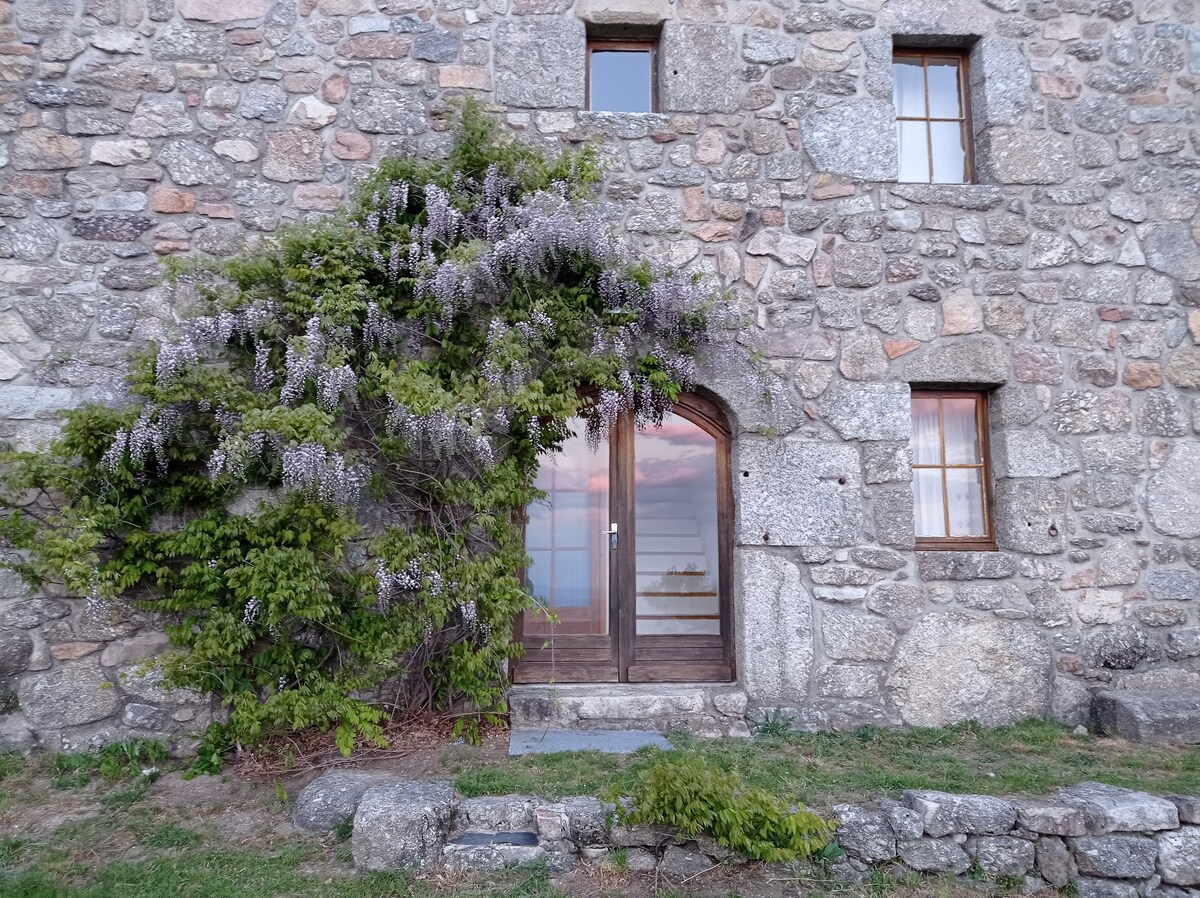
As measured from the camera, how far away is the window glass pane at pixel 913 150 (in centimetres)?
414

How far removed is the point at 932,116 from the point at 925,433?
1761 millimetres

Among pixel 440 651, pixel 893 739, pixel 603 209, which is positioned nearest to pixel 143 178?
pixel 603 209

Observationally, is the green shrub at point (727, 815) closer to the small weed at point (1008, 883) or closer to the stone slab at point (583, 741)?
the small weed at point (1008, 883)

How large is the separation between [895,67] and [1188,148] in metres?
1.59

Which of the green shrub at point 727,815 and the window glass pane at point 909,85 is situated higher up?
the window glass pane at point 909,85

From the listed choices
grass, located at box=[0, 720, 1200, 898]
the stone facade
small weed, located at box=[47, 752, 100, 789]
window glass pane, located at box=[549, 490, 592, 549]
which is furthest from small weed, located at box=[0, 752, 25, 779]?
window glass pane, located at box=[549, 490, 592, 549]

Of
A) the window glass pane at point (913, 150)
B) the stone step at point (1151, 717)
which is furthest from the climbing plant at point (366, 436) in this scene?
the stone step at point (1151, 717)

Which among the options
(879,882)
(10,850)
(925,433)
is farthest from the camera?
(925,433)

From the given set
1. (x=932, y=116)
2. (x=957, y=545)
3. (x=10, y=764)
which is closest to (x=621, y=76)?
(x=932, y=116)

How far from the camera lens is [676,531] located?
3.94 meters

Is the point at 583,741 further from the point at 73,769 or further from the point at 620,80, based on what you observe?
the point at 620,80

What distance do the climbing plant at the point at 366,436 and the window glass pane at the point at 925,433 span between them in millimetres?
1260

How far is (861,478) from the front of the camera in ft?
12.3

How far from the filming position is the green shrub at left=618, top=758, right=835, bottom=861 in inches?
93.7
